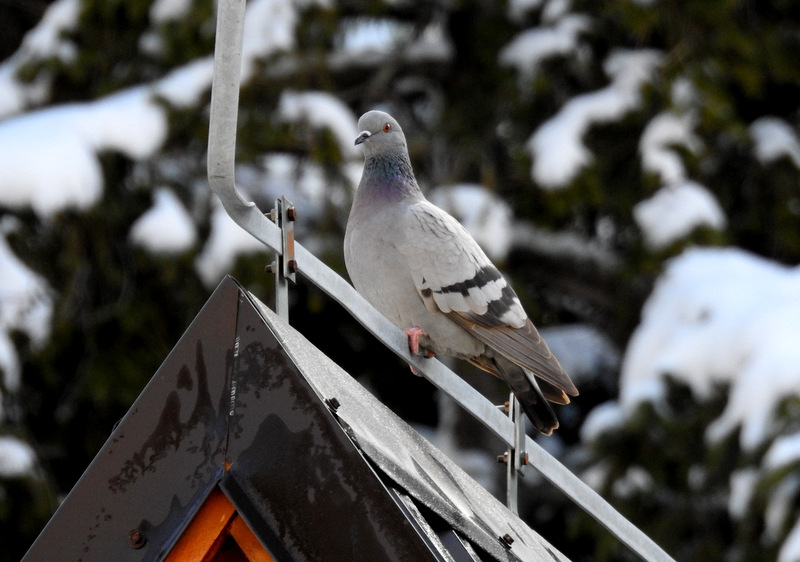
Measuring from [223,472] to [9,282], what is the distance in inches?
181

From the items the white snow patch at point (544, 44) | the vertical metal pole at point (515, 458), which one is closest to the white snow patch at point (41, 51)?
the white snow patch at point (544, 44)

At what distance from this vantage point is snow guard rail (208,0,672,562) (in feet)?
5.39

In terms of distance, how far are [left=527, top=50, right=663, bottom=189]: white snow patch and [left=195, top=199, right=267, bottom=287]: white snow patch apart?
1.67 m

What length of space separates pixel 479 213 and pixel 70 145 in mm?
2206

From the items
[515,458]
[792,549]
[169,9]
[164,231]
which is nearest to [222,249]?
[164,231]

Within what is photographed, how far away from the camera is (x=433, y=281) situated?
3312 mm

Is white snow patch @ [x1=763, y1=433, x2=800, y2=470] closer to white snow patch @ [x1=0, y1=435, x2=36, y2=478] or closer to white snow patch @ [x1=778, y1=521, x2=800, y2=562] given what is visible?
white snow patch @ [x1=778, y1=521, x2=800, y2=562]

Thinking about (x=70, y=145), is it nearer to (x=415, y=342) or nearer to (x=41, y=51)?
(x=41, y=51)

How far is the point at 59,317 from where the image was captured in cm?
632

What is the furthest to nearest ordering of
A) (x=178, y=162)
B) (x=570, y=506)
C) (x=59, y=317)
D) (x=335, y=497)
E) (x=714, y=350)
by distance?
(x=570, y=506)
(x=178, y=162)
(x=59, y=317)
(x=714, y=350)
(x=335, y=497)

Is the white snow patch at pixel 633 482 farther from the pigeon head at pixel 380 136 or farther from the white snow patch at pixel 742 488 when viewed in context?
the pigeon head at pixel 380 136

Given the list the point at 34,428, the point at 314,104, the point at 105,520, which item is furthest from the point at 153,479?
the point at 34,428

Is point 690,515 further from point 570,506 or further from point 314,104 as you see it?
point 314,104

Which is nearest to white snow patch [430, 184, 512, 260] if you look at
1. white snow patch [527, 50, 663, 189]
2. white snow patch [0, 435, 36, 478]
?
white snow patch [527, 50, 663, 189]
